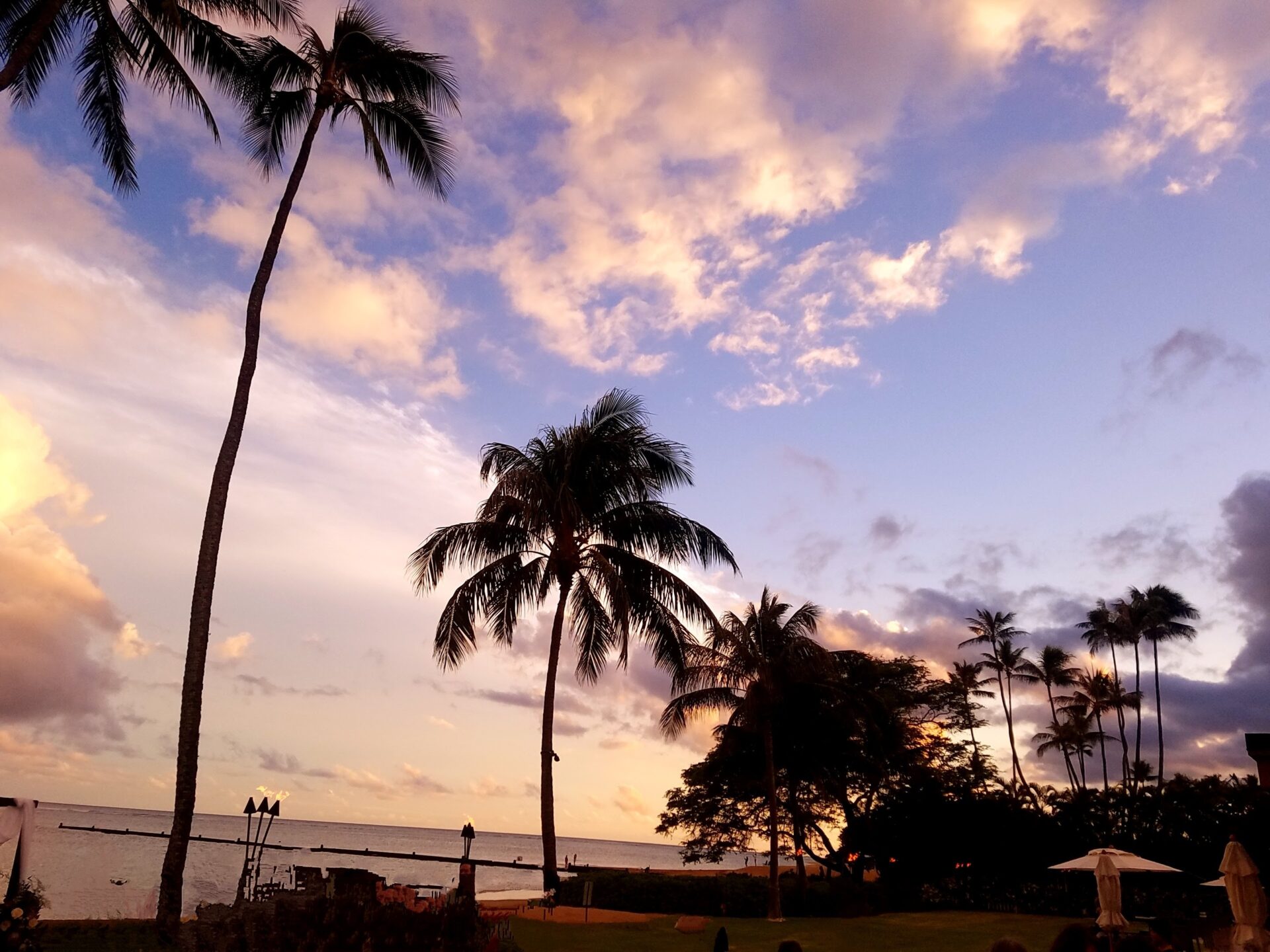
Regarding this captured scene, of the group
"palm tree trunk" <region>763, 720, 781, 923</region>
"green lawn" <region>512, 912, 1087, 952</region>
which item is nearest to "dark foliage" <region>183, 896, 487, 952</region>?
"green lawn" <region>512, 912, 1087, 952</region>

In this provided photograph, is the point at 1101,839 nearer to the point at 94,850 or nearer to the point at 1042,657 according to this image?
the point at 1042,657

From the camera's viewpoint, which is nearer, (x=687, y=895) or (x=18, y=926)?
(x=18, y=926)

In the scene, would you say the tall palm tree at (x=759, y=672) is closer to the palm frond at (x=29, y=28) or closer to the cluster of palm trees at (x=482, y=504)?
the cluster of palm trees at (x=482, y=504)

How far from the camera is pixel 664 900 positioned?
29.5 m

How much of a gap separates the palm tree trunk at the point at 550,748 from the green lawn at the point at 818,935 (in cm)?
131

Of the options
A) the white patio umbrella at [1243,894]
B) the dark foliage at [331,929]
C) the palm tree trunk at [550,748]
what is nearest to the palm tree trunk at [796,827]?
the palm tree trunk at [550,748]

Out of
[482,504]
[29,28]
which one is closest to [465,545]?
[482,504]

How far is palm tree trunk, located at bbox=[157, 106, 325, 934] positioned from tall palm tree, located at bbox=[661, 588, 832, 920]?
17540 mm

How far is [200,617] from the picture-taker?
554 inches

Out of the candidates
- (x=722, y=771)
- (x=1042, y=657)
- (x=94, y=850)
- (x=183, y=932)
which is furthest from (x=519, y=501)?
(x=94, y=850)

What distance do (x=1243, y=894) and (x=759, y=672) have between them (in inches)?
673

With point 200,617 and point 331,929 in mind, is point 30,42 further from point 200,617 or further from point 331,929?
point 331,929

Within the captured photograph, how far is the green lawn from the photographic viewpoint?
2042 cm

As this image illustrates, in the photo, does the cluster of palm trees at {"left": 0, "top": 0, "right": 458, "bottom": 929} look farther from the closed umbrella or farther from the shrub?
the closed umbrella
